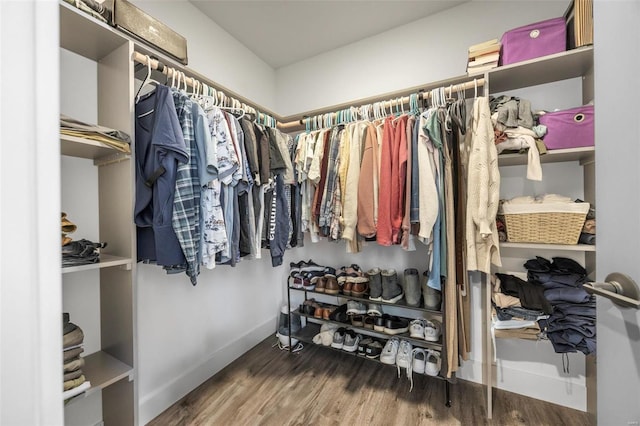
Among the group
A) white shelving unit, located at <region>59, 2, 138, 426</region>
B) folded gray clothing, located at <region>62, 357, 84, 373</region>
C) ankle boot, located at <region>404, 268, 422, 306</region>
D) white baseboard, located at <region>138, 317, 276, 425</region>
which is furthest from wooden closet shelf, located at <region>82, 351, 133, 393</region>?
ankle boot, located at <region>404, 268, 422, 306</region>

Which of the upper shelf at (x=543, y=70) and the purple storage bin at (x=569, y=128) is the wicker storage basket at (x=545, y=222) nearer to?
the purple storage bin at (x=569, y=128)

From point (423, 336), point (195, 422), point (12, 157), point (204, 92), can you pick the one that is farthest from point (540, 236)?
point (195, 422)

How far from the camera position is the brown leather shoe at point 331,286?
188 centimetres

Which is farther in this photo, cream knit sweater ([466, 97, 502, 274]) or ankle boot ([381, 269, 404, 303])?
ankle boot ([381, 269, 404, 303])

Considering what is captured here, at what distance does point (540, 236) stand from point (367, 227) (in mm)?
867

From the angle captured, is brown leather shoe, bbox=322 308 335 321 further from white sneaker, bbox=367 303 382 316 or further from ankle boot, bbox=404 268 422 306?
ankle boot, bbox=404 268 422 306

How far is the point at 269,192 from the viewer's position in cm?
156

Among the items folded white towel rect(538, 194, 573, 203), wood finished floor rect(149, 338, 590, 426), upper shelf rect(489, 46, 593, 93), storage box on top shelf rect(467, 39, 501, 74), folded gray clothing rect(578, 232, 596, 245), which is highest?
storage box on top shelf rect(467, 39, 501, 74)

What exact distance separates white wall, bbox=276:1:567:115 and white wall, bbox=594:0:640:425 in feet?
4.64

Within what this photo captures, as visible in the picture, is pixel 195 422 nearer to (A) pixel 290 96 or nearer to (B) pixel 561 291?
(B) pixel 561 291

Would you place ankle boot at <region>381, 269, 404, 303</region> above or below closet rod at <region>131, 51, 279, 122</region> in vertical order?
Result: below

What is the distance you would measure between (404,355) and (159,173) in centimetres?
173

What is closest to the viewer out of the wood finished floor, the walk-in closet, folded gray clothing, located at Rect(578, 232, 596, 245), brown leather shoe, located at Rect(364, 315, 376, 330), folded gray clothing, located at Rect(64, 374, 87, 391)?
folded gray clothing, located at Rect(64, 374, 87, 391)

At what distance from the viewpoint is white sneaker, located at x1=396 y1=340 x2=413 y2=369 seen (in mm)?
1604
